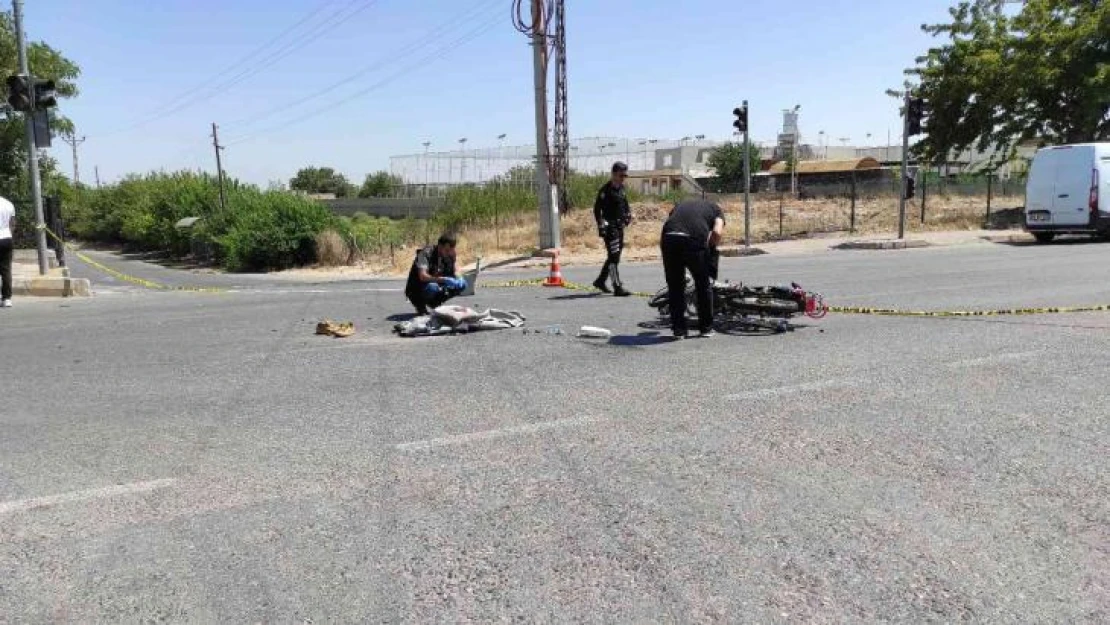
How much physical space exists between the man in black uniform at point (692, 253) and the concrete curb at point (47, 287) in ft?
35.9

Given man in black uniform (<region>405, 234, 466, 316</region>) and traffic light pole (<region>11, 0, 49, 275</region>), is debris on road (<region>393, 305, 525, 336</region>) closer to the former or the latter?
man in black uniform (<region>405, 234, 466, 316</region>)

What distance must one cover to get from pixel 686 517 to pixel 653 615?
87 cm

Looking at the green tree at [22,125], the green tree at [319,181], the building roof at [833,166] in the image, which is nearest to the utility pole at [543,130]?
the green tree at [22,125]

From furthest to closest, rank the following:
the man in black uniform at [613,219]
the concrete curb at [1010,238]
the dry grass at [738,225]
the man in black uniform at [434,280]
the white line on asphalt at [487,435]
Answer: the dry grass at [738,225] → the concrete curb at [1010,238] → the man in black uniform at [613,219] → the man in black uniform at [434,280] → the white line on asphalt at [487,435]

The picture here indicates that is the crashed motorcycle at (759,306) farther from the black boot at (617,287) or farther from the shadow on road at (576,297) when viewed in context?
the shadow on road at (576,297)

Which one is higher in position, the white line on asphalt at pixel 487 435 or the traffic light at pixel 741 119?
the traffic light at pixel 741 119

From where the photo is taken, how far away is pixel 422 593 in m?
3.13

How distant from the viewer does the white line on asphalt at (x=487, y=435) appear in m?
4.88

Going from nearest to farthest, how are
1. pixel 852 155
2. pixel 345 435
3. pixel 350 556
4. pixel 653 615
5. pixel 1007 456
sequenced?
pixel 653 615, pixel 350 556, pixel 1007 456, pixel 345 435, pixel 852 155

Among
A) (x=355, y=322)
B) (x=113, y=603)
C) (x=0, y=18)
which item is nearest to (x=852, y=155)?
(x=0, y=18)

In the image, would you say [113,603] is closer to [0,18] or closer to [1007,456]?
[1007,456]

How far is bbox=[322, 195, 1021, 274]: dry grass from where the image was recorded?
24.7m

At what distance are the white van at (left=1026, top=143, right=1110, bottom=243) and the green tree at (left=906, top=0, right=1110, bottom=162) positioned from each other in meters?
6.90

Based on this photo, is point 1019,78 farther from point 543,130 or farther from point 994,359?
point 994,359
